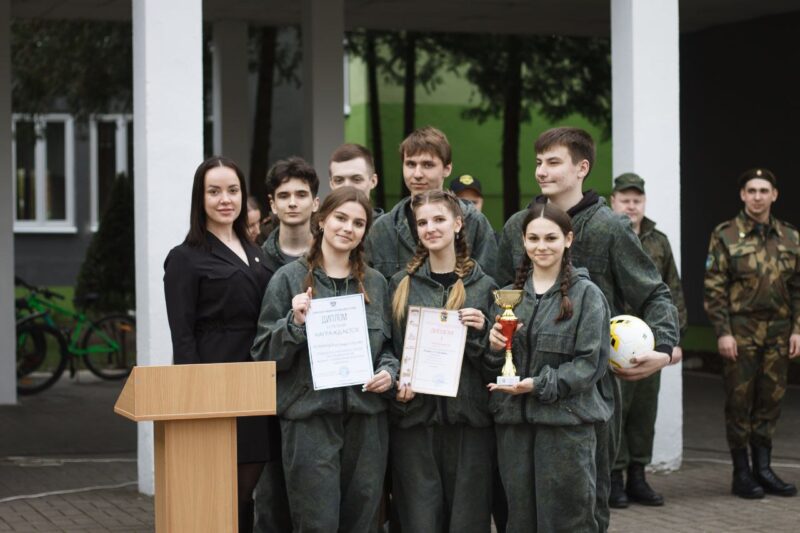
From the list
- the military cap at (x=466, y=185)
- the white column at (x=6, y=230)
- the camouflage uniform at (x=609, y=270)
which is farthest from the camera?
the white column at (x=6, y=230)

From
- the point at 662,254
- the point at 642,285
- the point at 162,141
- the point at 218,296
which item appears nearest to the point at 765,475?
the point at 662,254

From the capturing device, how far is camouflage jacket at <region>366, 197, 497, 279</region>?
20.6 feet

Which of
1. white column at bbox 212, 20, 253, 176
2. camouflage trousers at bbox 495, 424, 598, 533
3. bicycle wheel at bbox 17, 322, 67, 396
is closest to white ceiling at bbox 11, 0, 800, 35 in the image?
white column at bbox 212, 20, 253, 176

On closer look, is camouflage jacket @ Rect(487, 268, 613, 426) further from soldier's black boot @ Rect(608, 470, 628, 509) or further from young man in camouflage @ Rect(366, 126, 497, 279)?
soldier's black boot @ Rect(608, 470, 628, 509)

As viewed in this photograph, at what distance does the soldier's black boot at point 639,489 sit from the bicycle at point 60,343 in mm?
8325

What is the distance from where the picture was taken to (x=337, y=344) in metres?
5.77

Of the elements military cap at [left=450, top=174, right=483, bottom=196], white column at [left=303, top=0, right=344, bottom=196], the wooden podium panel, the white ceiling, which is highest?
the white ceiling

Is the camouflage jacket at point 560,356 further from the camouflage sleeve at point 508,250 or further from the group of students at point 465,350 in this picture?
the camouflage sleeve at point 508,250

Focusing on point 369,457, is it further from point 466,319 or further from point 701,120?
point 701,120

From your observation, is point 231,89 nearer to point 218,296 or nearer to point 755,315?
point 755,315

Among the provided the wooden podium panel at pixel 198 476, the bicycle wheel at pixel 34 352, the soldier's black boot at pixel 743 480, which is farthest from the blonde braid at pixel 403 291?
the bicycle wheel at pixel 34 352

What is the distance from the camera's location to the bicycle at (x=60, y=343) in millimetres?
15680

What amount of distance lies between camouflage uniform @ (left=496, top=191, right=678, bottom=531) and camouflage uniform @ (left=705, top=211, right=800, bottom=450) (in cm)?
320

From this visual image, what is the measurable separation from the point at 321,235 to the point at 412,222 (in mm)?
517
